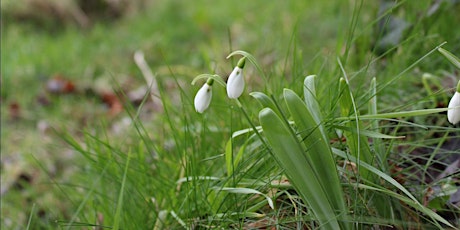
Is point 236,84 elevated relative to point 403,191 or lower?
elevated

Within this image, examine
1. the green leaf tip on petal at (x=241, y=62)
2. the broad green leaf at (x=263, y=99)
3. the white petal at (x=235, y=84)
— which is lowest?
the broad green leaf at (x=263, y=99)

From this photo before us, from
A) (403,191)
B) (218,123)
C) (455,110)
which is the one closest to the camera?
(455,110)

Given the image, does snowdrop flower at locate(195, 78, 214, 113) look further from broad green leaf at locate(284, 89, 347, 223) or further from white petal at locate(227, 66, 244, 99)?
broad green leaf at locate(284, 89, 347, 223)

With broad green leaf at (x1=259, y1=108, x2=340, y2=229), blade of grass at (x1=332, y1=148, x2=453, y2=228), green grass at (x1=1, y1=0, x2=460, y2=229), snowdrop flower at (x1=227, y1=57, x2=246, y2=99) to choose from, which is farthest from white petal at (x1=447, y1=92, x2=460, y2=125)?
snowdrop flower at (x1=227, y1=57, x2=246, y2=99)

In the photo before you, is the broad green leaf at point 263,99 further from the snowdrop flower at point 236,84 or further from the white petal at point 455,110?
the white petal at point 455,110

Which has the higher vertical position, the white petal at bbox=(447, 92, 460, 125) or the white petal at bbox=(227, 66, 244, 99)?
the white petal at bbox=(227, 66, 244, 99)

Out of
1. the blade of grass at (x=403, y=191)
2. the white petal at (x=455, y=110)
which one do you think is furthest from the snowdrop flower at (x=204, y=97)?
the white petal at (x=455, y=110)

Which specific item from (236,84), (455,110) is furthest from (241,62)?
(455,110)

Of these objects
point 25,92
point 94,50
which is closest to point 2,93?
point 25,92

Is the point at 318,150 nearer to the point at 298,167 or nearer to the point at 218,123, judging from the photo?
the point at 298,167

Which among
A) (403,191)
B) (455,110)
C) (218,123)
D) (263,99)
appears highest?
(218,123)
